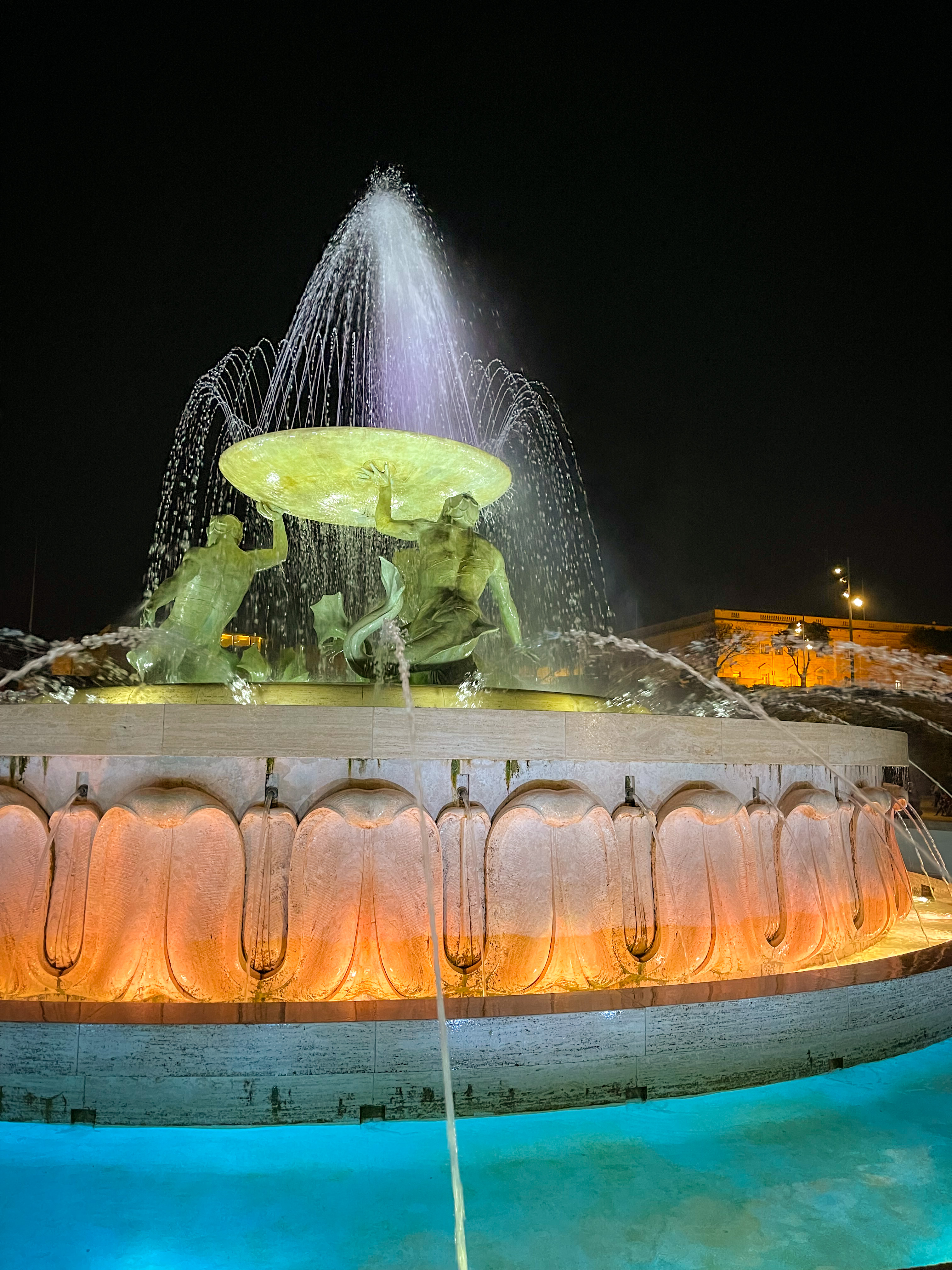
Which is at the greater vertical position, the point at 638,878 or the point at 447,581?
the point at 447,581

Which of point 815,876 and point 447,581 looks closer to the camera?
point 815,876

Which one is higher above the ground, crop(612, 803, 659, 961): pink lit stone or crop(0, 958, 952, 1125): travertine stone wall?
crop(612, 803, 659, 961): pink lit stone

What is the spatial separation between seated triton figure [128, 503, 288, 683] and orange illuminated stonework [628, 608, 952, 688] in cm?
5885

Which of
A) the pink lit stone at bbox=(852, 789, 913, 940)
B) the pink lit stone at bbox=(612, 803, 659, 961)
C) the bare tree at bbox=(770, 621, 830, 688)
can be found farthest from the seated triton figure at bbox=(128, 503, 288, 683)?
the bare tree at bbox=(770, 621, 830, 688)

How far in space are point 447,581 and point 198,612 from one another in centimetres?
218

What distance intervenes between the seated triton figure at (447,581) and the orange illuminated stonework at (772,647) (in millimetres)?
58488

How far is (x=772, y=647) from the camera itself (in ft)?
220

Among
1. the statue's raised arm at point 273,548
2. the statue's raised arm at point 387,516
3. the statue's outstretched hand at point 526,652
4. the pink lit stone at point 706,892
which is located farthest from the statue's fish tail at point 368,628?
the pink lit stone at point 706,892

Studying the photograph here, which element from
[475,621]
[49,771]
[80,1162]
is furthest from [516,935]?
[475,621]

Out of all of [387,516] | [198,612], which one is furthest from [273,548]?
[387,516]

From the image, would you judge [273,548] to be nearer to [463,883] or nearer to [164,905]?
[164,905]

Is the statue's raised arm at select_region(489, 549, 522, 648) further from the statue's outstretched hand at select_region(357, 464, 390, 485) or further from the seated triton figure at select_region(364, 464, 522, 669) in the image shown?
the statue's outstretched hand at select_region(357, 464, 390, 485)

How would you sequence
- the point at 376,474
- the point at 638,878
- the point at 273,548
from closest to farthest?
the point at 638,878 → the point at 376,474 → the point at 273,548

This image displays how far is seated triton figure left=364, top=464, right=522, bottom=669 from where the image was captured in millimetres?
7258
